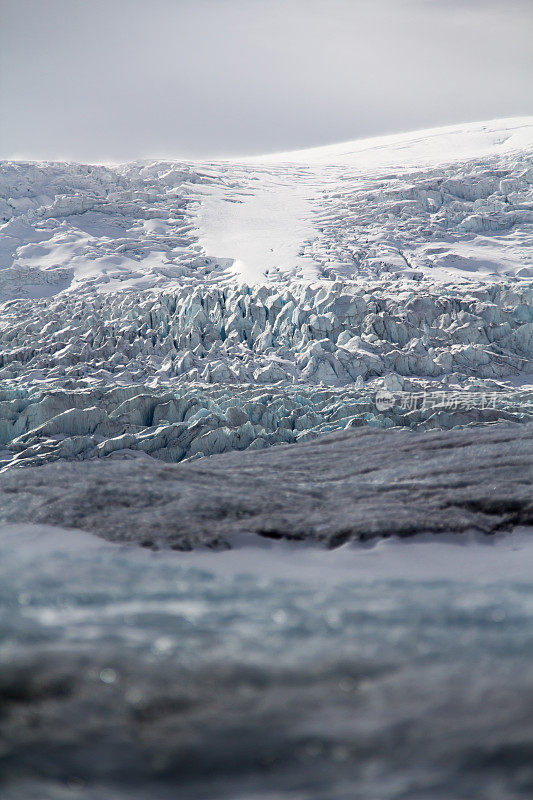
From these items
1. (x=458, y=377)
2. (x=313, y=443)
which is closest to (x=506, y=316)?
(x=458, y=377)

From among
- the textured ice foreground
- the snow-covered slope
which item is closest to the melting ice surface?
the textured ice foreground

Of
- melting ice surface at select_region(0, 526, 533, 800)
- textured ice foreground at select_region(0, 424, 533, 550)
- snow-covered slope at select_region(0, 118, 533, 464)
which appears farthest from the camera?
snow-covered slope at select_region(0, 118, 533, 464)

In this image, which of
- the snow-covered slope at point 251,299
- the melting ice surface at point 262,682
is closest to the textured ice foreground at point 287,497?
the melting ice surface at point 262,682

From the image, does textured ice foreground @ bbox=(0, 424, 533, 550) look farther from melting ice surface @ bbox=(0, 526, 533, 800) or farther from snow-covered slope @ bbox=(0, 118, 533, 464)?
snow-covered slope @ bbox=(0, 118, 533, 464)

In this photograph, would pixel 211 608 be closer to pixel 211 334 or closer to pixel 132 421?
pixel 132 421

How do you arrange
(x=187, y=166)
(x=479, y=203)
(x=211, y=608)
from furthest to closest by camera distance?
(x=187, y=166) → (x=479, y=203) → (x=211, y=608)
